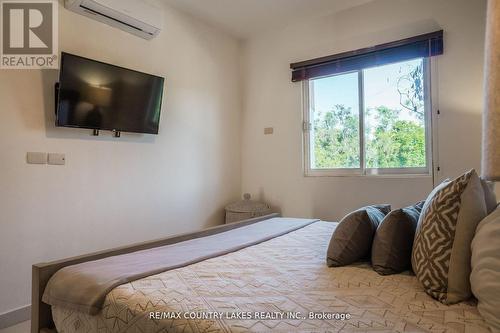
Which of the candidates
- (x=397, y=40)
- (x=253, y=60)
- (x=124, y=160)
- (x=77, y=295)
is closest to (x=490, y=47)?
(x=77, y=295)

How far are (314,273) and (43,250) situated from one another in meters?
2.10

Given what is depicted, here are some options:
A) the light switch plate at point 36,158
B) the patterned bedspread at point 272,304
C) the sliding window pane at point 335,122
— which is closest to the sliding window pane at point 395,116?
the sliding window pane at point 335,122

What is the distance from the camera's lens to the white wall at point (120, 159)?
7.32 feet

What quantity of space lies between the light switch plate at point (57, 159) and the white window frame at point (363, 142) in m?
2.43

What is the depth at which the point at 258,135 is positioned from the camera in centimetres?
403

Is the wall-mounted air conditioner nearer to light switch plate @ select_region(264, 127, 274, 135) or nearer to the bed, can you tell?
light switch plate @ select_region(264, 127, 274, 135)

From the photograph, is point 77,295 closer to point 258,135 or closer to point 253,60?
point 258,135

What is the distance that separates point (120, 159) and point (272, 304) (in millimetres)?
2286

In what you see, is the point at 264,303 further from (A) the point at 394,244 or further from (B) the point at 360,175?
(B) the point at 360,175

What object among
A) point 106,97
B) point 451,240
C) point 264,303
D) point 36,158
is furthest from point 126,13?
point 451,240

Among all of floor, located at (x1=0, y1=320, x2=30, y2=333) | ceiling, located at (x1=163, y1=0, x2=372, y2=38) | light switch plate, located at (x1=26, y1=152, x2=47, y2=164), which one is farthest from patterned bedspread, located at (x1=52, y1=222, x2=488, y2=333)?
ceiling, located at (x1=163, y1=0, x2=372, y2=38)

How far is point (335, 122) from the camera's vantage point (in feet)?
11.6

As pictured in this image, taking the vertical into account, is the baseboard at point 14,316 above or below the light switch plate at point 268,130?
below
